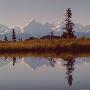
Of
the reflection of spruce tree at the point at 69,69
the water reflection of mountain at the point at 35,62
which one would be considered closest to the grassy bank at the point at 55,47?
the water reflection of mountain at the point at 35,62

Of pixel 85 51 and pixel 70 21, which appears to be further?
pixel 70 21

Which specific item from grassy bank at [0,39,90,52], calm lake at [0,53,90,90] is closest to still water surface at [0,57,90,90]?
calm lake at [0,53,90,90]

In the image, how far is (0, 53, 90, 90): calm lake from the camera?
65.3 ft

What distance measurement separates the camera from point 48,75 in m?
24.5

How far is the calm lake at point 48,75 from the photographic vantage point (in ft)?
65.3

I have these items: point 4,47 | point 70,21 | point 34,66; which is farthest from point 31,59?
point 70,21

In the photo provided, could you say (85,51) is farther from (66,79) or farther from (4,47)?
(66,79)

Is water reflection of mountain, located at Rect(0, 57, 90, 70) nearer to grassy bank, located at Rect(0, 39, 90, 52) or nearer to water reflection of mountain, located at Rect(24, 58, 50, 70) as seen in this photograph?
water reflection of mountain, located at Rect(24, 58, 50, 70)

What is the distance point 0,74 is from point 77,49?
58.2ft

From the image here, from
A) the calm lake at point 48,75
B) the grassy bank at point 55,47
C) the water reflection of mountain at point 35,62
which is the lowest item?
the calm lake at point 48,75

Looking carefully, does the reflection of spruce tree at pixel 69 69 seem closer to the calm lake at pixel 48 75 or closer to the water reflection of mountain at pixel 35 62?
the calm lake at pixel 48 75

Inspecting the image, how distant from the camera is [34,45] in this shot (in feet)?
147

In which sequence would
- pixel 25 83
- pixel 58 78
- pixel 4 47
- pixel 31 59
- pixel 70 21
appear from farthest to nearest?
pixel 70 21 < pixel 4 47 < pixel 31 59 < pixel 58 78 < pixel 25 83

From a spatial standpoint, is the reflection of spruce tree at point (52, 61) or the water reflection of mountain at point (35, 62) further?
the reflection of spruce tree at point (52, 61)
